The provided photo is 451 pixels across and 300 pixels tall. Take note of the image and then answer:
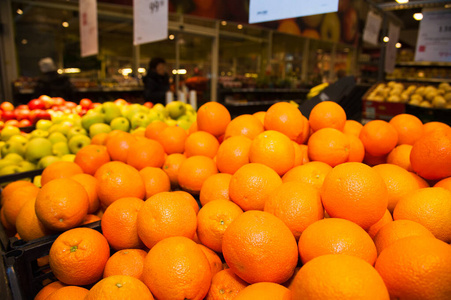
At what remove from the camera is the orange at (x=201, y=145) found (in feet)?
4.46

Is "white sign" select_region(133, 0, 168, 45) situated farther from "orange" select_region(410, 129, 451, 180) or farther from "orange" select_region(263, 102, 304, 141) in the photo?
"orange" select_region(410, 129, 451, 180)

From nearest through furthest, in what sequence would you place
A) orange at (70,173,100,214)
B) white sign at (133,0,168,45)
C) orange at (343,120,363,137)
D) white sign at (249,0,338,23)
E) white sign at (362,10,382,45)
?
orange at (70,173,100,214) < orange at (343,120,363,137) < white sign at (249,0,338,23) < white sign at (133,0,168,45) < white sign at (362,10,382,45)

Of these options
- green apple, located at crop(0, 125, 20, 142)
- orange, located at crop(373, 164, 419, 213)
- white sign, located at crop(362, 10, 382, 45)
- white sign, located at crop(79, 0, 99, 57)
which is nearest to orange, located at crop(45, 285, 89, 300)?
orange, located at crop(373, 164, 419, 213)

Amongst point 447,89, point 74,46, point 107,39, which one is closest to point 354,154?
point 447,89

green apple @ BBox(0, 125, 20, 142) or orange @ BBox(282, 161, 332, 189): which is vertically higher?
orange @ BBox(282, 161, 332, 189)

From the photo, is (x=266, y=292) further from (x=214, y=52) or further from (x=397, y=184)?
(x=214, y=52)

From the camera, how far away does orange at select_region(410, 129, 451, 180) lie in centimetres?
97

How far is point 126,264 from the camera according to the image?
2.72ft

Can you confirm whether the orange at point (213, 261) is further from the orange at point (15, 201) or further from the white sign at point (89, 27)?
the white sign at point (89, 27)

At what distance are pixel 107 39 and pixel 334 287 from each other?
11.1m

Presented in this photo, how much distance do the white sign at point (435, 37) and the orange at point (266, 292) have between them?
4518 mm

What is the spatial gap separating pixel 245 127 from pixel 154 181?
50 centimetres

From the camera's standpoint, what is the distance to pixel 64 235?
88 centimetres

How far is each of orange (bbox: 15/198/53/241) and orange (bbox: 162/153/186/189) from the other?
1.76ft
